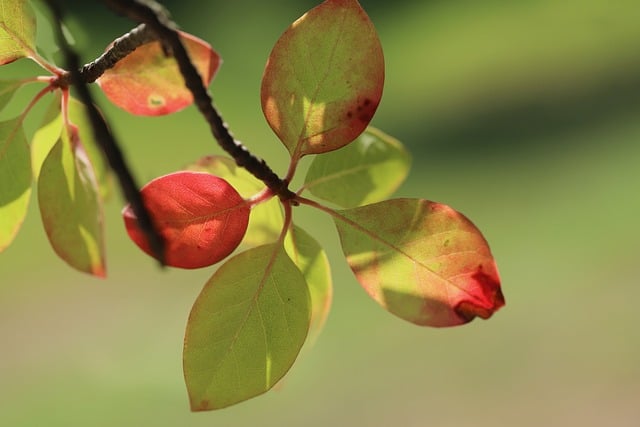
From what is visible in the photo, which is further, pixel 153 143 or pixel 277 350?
pixel 153 143

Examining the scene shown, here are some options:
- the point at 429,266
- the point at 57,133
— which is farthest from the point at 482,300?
the point at 57,133

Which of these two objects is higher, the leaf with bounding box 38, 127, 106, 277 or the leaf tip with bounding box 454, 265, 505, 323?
the leaf with bounding box 38, 127, 106, 277

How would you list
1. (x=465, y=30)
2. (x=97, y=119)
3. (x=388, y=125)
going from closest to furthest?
(x=97, y=119), (x=388, y=125), (x=465, y=30)

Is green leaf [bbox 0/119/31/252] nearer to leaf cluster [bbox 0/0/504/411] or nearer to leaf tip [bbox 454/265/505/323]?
leaf cluster [bbox 0/0/504/411]

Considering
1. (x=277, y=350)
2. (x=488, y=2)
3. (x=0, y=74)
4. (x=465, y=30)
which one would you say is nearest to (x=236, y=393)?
(x=277, y=350)

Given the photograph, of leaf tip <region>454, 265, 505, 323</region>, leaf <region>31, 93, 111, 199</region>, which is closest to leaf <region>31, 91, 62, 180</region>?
leaf <region>31, 93, 111, 199</region>

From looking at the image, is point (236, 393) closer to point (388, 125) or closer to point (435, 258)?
point (435, 258)

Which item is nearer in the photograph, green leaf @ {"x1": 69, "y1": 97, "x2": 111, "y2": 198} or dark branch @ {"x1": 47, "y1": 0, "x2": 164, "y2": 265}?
dark branch @ {"x1": 47, "y1": 0, "x2": 164, "y2": 265}
